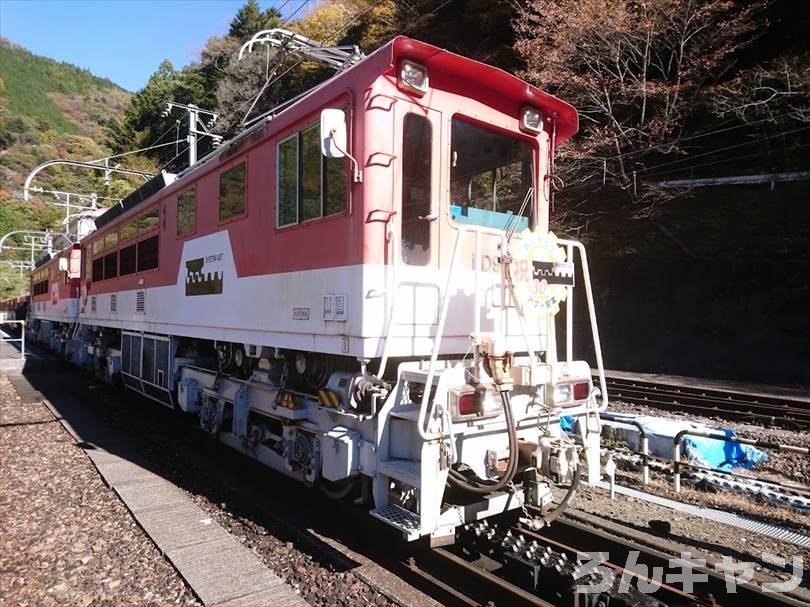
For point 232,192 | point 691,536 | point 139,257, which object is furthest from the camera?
point 139,257

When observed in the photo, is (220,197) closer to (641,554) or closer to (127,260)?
(127,260)

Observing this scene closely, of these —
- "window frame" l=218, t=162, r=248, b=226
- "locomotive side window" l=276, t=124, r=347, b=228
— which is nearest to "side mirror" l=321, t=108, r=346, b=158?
"locomotive side window" l=276, t=124, r=347, b=228

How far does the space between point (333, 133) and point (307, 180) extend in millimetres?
852

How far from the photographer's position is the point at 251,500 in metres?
5.56

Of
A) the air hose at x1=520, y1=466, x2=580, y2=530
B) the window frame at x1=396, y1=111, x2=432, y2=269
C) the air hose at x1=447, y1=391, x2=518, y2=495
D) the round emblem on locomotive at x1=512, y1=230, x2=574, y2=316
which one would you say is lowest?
the air hose at x1=520, y1=466, x2=580, y2=530

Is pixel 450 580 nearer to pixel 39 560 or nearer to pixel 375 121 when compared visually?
pixel 39 560

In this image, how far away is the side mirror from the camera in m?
4.16

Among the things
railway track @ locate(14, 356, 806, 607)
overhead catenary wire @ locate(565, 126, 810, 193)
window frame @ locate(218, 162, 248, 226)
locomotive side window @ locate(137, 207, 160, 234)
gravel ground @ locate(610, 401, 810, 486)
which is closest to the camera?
railway track @ locate(14, 356, 806, 607)

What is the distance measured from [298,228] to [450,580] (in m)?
3.11

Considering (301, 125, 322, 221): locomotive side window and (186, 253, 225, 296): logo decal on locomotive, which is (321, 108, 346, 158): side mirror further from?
(186, 253, 225, 296): logo decal on locomotive

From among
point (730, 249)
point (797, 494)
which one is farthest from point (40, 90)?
point (797, 494)

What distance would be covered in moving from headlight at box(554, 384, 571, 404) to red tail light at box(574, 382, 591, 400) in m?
0.13

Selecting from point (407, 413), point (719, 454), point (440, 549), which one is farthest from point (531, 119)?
point (719, 454)

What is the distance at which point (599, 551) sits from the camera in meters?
4.34
